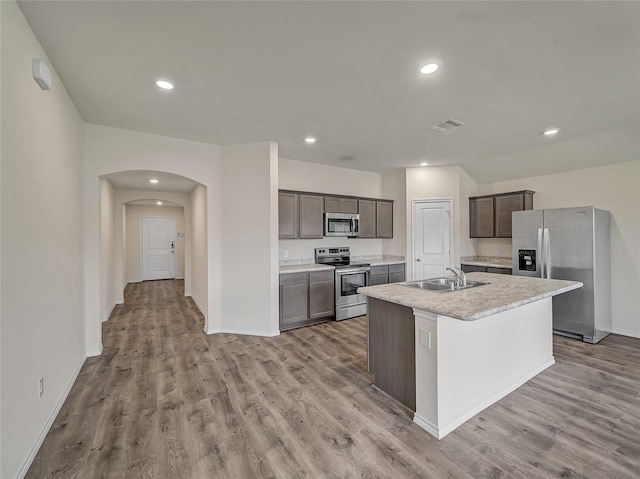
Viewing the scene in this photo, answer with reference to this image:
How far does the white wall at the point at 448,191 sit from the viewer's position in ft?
17.1

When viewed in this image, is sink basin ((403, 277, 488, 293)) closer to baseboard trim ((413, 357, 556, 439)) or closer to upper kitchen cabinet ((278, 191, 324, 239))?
baseboard trim ((413, 357, 556, 439))

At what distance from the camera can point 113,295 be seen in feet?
18.3

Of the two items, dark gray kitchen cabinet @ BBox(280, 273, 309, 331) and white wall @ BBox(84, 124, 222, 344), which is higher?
white wall @ BBox(84, 124, 222, 344)

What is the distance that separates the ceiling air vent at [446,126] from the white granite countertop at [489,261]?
8.44ft

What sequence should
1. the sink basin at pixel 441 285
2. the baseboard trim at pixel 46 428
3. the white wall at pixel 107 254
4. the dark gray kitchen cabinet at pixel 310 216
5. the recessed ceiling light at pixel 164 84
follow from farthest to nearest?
1. the dark gray kitchen cabinet at pixel 310 216
2. the white wall at pixel 107 254
3. the sink basin at pixel 441 285
4. the recessed ceiling light at pixel 164 84
5. the baseboard trim at pixel 46 428

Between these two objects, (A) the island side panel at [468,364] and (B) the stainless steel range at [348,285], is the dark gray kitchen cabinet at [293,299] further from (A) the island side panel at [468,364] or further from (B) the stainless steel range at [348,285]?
(A) the island side panel at [468,364]

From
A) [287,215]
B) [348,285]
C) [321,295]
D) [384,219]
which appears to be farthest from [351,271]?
[384,219]

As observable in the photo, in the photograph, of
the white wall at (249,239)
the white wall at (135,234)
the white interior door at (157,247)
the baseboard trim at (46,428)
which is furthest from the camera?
the white interior door at (157,247)

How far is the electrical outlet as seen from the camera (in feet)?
6.68

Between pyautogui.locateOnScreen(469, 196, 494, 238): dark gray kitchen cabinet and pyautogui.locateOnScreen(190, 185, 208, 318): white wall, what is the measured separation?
4.70m

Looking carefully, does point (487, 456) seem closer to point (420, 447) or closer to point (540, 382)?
point (420, 447)

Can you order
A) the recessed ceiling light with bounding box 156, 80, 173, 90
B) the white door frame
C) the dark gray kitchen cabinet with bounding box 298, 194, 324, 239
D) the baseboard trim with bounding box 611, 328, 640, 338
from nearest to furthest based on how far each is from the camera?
the recessed ceiling light with bounding box 156, 80, 173, 90, the baseboard trim with bounding box 611, 328, 640, 338, the dark gray kitchen cabinet with bounding box 298, 194, 324, 239, the white door frame

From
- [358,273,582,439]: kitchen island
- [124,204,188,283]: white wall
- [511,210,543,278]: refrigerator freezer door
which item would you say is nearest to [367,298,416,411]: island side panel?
[358,273,582,439]: kitchen island

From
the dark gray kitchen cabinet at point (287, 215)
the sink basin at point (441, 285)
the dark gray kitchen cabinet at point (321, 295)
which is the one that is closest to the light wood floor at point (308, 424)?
the sink basin at point (441, 285)
